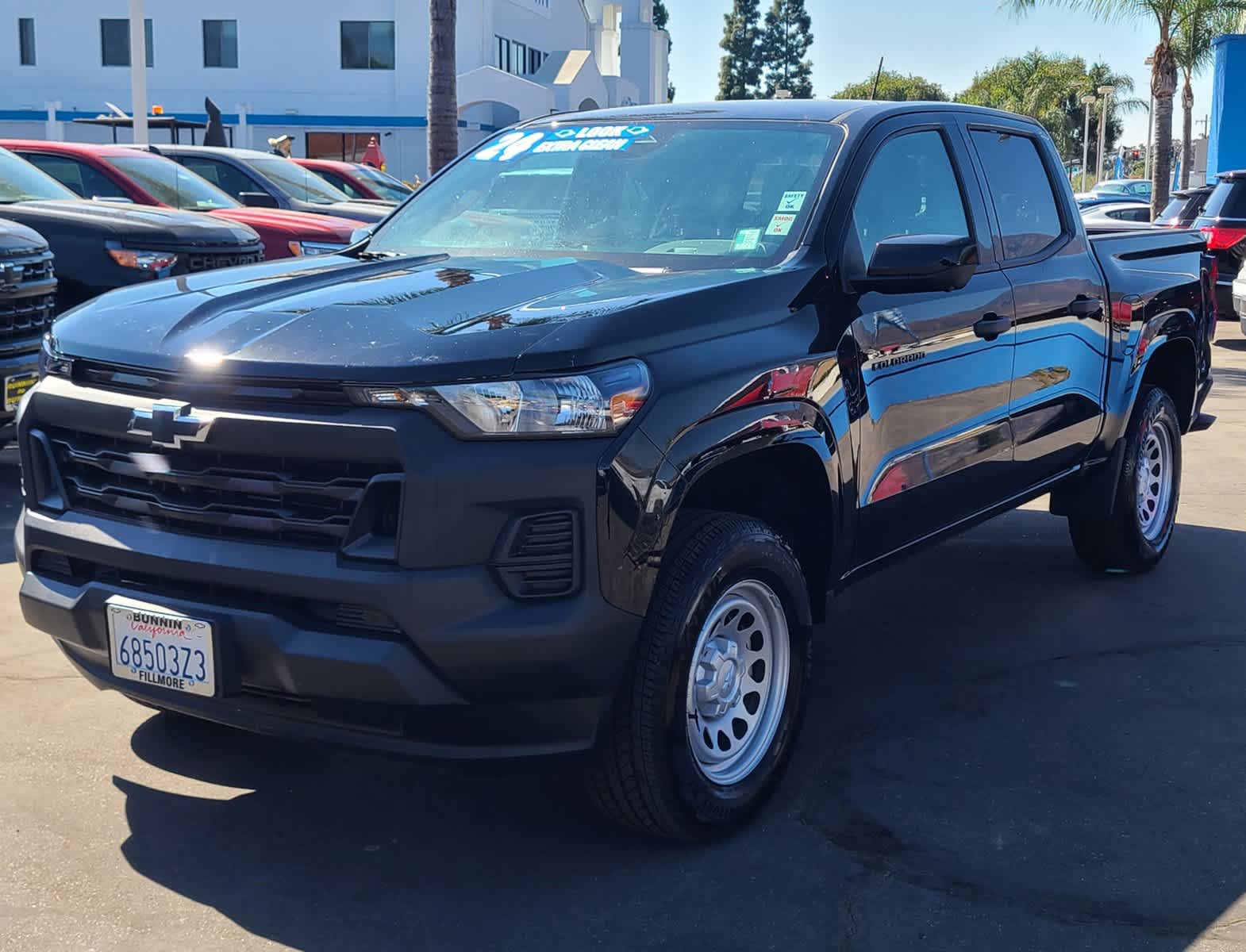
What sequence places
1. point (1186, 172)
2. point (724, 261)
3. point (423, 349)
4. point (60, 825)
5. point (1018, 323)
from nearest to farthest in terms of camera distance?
point (423, 349) < point (60, 825) < point (724, 261) < point (1018, 323) < point (1186, 172)

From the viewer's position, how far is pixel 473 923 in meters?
3.36

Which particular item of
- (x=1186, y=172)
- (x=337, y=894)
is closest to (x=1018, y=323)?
(x=337, y=894)

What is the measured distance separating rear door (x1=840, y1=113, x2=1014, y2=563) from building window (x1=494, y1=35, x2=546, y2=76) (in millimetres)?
46359

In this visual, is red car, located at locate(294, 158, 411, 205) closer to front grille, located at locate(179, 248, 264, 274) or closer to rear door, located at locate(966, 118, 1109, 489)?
front grille, located at locate(179, 248, 264, 274)

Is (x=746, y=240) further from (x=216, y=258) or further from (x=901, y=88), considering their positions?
(x=901, y=88)

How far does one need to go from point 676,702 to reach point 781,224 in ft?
5.02

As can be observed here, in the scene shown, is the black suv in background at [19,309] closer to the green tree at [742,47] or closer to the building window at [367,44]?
the building window at [367,44]

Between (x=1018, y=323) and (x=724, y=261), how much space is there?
1.36 meters

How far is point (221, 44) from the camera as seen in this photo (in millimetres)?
47094

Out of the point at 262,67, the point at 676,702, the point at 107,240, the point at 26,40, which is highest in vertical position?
the point at 26,40

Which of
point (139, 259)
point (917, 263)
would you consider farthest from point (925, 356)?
point (139, 259)

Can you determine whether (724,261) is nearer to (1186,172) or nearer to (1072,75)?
(1186,172)

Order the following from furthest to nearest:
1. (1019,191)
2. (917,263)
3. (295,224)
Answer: (295,224)
(1019,191)
(917,263)

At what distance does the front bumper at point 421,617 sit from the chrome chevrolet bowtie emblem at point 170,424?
0.17 ft
